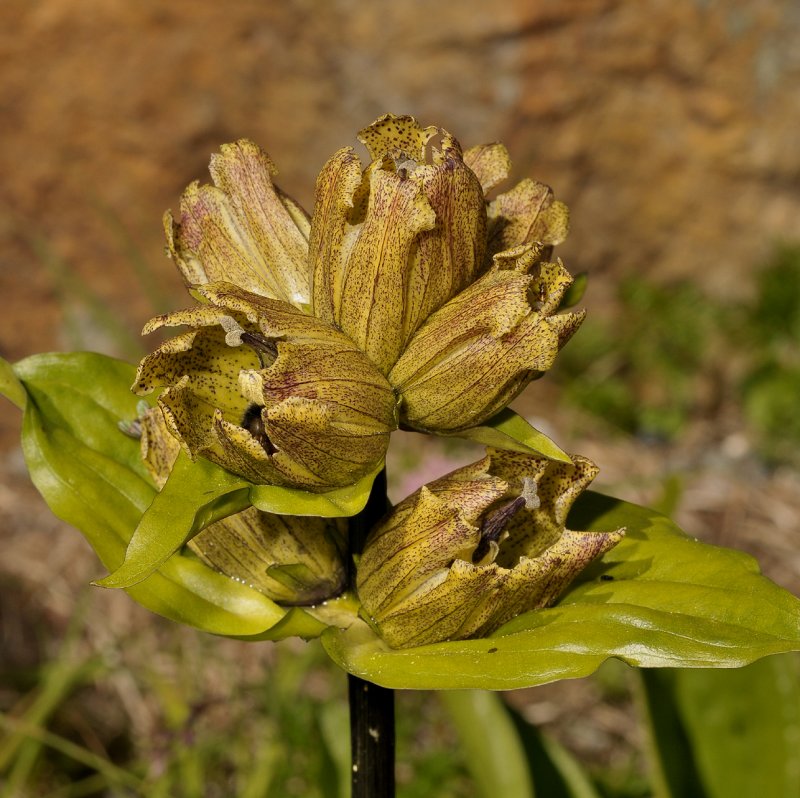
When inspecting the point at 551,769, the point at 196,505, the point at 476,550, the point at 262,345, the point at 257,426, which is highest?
the point at 262,345

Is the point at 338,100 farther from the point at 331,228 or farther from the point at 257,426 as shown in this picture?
the point at 257,426

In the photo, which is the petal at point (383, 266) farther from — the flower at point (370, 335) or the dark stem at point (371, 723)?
the dark stem at point (371, 723)

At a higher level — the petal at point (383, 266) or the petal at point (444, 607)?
the petal at point (383, 266)

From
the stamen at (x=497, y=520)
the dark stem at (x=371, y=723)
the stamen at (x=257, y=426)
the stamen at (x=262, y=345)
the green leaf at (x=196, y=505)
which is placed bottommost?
the dark stem at (x=371, y=723)

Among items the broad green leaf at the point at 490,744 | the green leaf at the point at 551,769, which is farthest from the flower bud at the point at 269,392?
the green leaf at the point at 551,769

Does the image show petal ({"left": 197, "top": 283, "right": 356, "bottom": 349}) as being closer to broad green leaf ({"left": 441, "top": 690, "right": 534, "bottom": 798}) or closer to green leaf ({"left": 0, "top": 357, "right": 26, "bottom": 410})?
green leaf ({"left": 0, "top": 357, "right": 26, "bottom": 410})

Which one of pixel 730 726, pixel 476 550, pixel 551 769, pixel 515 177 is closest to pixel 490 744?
pixel 551 769

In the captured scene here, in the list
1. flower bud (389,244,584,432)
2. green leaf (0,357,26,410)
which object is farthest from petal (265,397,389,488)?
green leaf (0,357,26,410)
